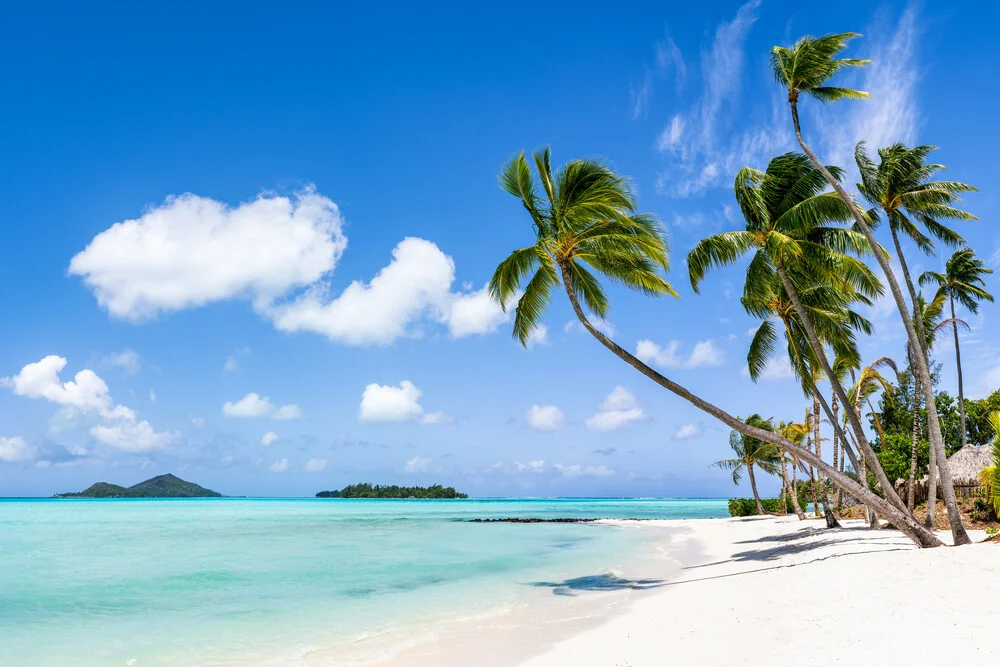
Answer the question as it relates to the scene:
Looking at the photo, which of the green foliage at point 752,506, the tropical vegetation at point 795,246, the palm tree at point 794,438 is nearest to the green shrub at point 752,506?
the green foliage at point 752,506

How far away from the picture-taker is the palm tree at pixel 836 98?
10.8m

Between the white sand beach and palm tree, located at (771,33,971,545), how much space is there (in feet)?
4.93

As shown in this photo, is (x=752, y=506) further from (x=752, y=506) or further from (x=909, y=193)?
(x=909, y=193)

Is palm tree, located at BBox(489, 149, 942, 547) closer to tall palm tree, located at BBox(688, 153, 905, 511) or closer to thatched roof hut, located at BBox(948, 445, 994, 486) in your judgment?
tall palm tree, located at BBox(688, 153, 905, 511)

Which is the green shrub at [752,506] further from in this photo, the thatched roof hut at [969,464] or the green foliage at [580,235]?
the green foliage at [580,235]

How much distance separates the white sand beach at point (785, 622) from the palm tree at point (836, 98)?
4.93ft

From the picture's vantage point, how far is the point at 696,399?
37.6 feet

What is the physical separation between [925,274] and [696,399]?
14964 mm

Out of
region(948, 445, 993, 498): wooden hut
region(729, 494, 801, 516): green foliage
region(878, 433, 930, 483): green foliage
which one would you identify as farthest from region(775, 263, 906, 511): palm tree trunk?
region(729, 494, 801, 516): green foliage

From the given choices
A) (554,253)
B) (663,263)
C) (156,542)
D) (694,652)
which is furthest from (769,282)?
(156,542)

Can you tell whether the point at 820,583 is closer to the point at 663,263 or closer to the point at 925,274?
the point at 663,263

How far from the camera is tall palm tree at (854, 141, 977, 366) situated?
12000 millimetres

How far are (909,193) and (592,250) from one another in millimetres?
6698

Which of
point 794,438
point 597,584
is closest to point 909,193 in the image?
point 597,584
